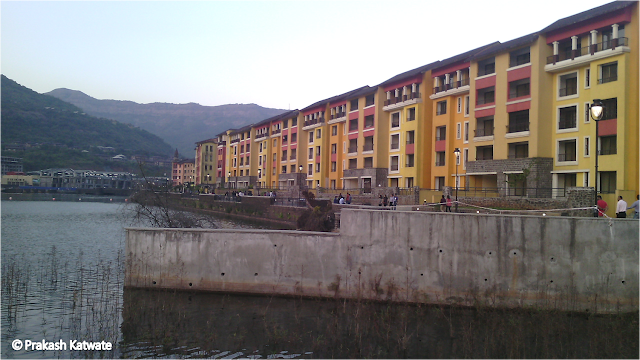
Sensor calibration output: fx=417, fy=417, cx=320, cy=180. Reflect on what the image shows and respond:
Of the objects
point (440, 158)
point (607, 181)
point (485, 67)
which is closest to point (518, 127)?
point (485, 67)

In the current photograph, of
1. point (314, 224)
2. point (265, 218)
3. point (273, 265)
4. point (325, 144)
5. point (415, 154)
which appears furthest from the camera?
point (325, 144)

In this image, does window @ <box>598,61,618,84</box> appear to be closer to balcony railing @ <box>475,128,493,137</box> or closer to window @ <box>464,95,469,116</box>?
balcony railing @ <box>475,128,493,137</box>

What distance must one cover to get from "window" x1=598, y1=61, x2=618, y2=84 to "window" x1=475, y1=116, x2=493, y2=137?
385 inches

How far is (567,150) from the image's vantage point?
3216cm

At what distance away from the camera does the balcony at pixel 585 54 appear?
1097 inches

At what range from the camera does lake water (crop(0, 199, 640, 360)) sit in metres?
10.9

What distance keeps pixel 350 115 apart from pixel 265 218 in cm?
1903

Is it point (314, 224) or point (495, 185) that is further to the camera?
point (495, 185)

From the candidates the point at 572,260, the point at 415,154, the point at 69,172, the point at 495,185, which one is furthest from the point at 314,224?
the point at 69,172

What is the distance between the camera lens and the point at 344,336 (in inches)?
470

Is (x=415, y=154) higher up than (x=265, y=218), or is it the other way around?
(x=415, y=154)

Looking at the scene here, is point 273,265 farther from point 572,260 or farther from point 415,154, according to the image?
point 415,154

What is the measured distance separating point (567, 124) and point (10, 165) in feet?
563

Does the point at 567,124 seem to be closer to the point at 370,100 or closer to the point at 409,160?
the point at 409,160
